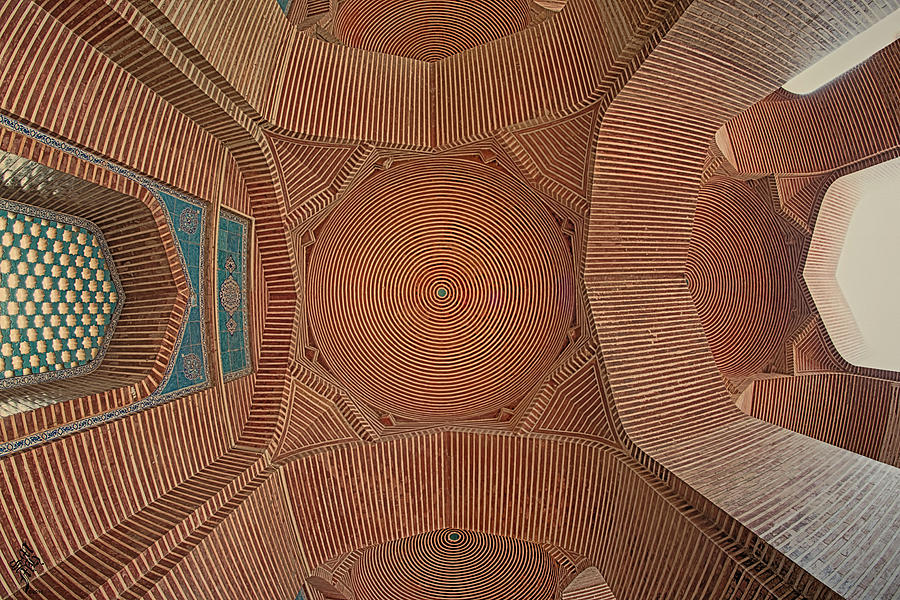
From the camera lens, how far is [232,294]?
19.5 feet

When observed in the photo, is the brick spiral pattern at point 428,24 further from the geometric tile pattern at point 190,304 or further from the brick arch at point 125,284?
the brick arch at point 125,284

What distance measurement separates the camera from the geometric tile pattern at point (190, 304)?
5238 mm

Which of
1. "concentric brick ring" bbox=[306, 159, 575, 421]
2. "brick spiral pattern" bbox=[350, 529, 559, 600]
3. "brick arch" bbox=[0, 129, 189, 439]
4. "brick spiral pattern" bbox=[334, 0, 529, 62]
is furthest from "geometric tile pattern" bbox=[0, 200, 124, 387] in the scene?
"brick spiral pattern" bbox=[350, 529, 559, 600]

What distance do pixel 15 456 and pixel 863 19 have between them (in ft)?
24.6

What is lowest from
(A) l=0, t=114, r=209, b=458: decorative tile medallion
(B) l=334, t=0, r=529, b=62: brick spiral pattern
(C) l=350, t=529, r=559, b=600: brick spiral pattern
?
(C) l=350, t=529, r=559, b=600: brick spiral pattern

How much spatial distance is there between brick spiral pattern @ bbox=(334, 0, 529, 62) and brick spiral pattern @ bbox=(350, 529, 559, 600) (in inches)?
269

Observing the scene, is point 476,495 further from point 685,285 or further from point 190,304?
point 190,304

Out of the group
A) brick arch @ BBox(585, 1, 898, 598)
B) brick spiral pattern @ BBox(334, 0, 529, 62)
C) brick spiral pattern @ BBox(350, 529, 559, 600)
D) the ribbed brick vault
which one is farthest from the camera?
brick spiral pattern @ BBox(350, 529, 559, 600)

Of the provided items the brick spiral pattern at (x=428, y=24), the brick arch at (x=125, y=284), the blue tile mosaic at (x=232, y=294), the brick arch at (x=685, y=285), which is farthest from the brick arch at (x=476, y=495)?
the brick spiral pattern at (x=428, y=24)

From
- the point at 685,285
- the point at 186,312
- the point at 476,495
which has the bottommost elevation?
the point at 476,495

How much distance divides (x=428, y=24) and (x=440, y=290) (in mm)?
3871

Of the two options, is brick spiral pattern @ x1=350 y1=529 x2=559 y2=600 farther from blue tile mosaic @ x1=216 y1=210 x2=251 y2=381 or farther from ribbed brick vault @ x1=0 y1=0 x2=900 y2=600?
blue tile mosaic @ x1=216 y1=210 x2=251 y2=381

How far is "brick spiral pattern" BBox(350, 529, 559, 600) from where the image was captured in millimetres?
8094

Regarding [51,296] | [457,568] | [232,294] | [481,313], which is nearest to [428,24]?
[481,313]
